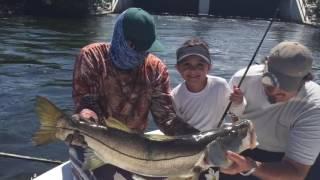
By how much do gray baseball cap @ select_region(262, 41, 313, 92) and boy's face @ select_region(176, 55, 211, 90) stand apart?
25.3 inches

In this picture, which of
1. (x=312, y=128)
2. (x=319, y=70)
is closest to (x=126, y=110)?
(x=312, y=128)

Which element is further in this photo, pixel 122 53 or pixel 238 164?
pixel 122 53

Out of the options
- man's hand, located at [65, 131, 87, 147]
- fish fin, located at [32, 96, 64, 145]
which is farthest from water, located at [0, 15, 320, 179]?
fish fin, located at [32, 96, 64, 145]

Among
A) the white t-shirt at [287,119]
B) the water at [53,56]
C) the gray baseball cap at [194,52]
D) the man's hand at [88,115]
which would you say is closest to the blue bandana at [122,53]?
the gray baseball cap at [194,52]

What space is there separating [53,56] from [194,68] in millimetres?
16534

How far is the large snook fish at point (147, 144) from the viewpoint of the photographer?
3482 mm

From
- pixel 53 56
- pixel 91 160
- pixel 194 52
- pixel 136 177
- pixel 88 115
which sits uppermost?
pixel 194 52

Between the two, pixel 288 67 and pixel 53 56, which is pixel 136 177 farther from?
pixel 53 56

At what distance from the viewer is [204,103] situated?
15.0 feet

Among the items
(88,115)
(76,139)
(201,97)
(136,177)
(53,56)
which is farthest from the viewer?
(53,56)

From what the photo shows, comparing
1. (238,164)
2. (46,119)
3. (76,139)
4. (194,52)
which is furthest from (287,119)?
(46,119)

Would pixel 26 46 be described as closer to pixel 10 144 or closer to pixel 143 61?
pixel 10 144

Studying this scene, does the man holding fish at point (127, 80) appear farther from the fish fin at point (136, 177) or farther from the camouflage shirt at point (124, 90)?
the fish fin at point (136, 177)

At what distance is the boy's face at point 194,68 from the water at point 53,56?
4.24m
